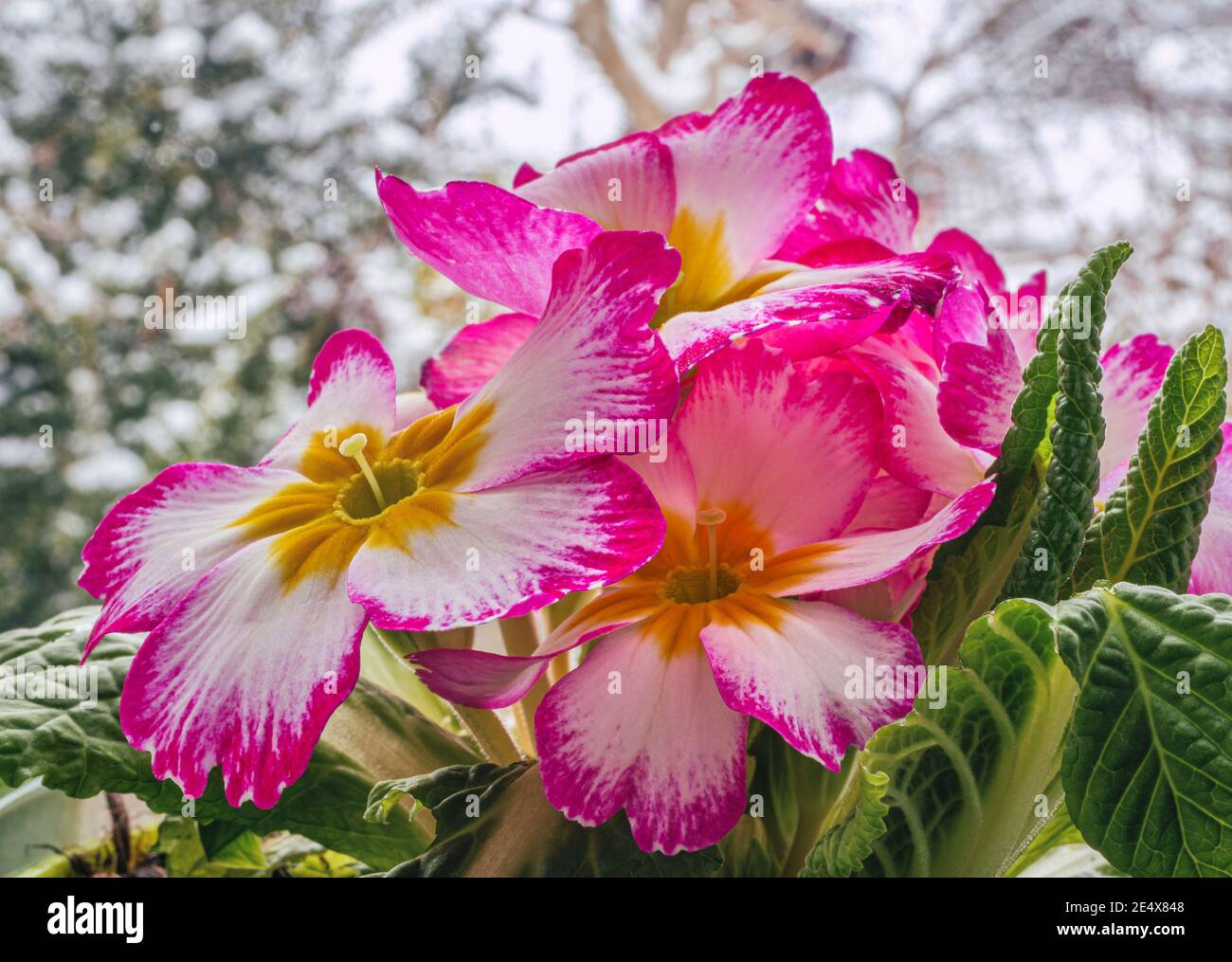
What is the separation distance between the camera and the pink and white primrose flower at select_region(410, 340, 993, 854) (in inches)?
9.8

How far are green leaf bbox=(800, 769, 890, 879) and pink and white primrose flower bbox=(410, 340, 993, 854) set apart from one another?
0.02 meters

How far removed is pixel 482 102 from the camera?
319 cm

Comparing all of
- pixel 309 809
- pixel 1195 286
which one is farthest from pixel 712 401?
pixel 1195 286

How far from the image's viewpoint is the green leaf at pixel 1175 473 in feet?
0.90

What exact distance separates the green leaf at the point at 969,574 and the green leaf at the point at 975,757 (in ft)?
0.07

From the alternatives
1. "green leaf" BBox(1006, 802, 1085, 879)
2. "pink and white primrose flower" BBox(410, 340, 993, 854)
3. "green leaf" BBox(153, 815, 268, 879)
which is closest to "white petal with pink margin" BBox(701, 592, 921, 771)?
"pink and white primrose flower" BBox(410, 340, 993, 854)

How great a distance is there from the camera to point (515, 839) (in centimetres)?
28

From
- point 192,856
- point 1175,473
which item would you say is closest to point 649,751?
point 1175,473

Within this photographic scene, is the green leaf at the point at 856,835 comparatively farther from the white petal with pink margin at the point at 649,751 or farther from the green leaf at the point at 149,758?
the green leaf at the point at 149,758

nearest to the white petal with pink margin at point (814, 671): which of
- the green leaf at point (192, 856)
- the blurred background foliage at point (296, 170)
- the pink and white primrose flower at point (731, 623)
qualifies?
the pink and white primrose flower at point (731, 623)

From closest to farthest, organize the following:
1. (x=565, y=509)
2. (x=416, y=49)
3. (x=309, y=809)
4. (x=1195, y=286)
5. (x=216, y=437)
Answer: (x=565, y=509) < (x=309, y=809) < (x=1195, y=286) < (x=216, y=437) < (x=416, y=49)

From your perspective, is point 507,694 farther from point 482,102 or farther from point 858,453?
point 482,102

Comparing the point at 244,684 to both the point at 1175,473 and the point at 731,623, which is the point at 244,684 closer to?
the point at 731,623
